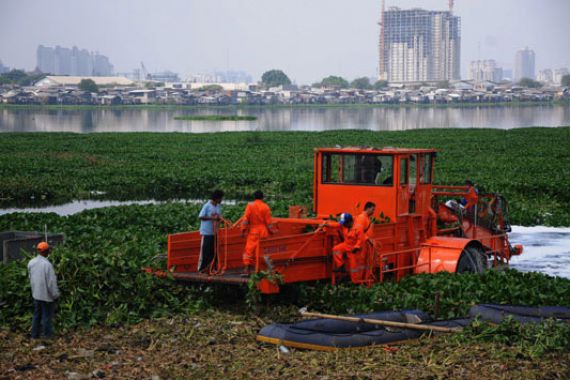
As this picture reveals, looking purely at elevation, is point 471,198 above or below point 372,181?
below

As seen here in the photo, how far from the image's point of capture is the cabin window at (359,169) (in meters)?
16.6

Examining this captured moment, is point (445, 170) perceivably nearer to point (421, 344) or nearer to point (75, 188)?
point (75, 188)

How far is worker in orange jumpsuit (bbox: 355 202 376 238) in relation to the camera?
1493 cm

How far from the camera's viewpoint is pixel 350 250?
15.0m

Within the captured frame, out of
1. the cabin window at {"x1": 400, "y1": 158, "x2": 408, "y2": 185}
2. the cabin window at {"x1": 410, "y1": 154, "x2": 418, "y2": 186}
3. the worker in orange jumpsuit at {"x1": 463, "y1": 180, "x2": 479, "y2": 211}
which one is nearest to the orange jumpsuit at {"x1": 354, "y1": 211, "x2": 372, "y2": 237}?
the cabin window at {"x1": 400, "y1": 158, "x2": 408, "y2": 185}

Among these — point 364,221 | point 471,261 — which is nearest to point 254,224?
point 364,221

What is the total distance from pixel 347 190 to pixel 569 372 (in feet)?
22.1

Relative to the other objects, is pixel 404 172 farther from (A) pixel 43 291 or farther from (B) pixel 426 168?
(A) pixel 43 291

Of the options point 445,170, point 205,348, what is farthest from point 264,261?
point 445,170

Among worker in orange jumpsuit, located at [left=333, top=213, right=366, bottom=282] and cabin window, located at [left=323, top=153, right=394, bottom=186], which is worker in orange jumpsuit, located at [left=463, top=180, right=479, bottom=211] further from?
worker in orange jumpsuit, located at [left=333, top=213, right=366, bottom=282]

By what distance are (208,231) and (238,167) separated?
28.9 m

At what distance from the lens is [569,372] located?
1084cm

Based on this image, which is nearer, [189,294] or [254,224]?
[254,224]

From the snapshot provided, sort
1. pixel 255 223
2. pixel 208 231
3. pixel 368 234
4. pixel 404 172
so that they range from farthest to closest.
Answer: pixel 404 172 → pixel 368 234 → pixel 208 231 → pixel 255 223
